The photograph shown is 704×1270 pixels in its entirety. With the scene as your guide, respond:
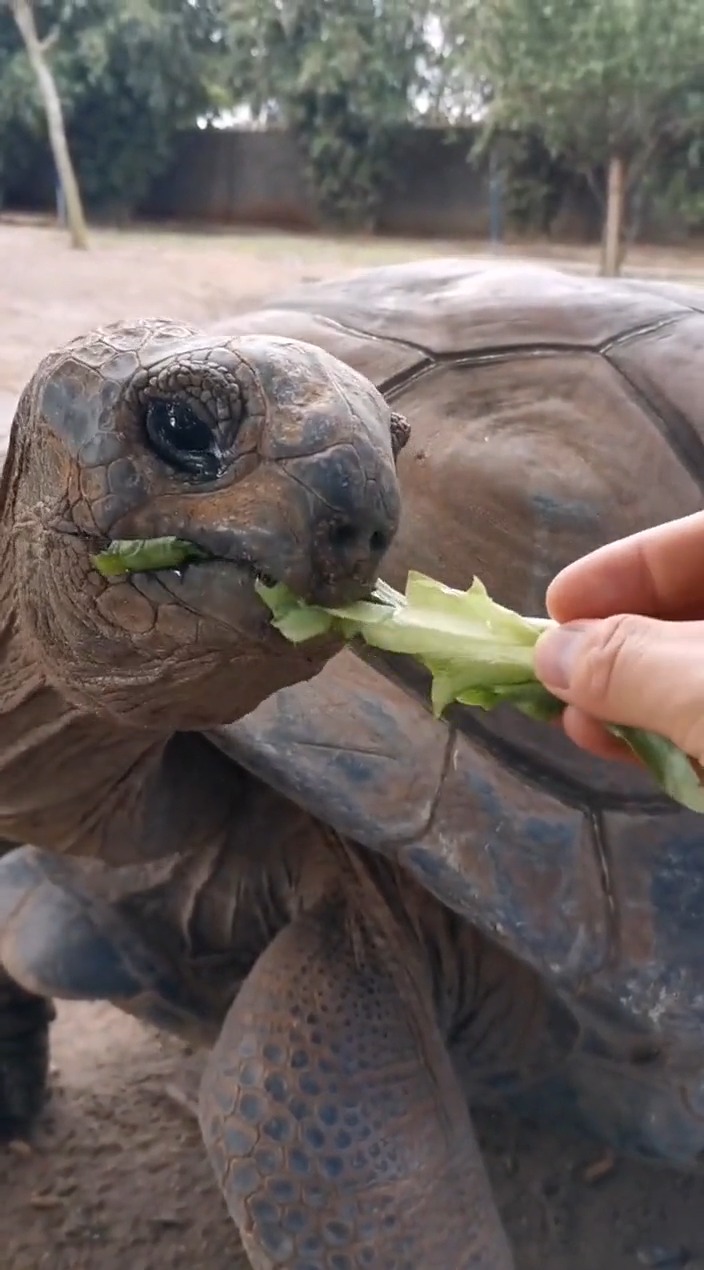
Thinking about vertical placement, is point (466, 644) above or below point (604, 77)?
below

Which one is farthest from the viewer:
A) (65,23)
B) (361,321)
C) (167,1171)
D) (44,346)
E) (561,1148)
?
(65,23)

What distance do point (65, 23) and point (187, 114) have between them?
2404mm

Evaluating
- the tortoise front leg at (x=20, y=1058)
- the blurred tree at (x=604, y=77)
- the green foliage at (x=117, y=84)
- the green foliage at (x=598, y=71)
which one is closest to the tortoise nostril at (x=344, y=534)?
the tortoise front leg at (x=20, y=1058)

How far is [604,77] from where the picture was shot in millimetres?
13672

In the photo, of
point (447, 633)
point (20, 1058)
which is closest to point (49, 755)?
point (447, 633)

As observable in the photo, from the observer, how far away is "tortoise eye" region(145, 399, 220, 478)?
95 cm

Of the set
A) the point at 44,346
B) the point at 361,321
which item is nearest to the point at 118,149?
the point at 44,346

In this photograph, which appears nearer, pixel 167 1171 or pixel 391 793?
pixel 391 793

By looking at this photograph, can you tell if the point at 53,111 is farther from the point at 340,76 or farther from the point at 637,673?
the point at 637,673

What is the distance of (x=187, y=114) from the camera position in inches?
822

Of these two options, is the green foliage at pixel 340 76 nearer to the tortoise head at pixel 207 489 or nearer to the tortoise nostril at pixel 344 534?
the tortoise head at pixel 207 489

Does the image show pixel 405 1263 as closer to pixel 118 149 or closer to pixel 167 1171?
pixel 167 1171

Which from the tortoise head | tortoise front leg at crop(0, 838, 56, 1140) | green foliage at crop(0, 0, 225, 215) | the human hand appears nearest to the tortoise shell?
the human hand

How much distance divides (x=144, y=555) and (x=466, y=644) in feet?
0.97
